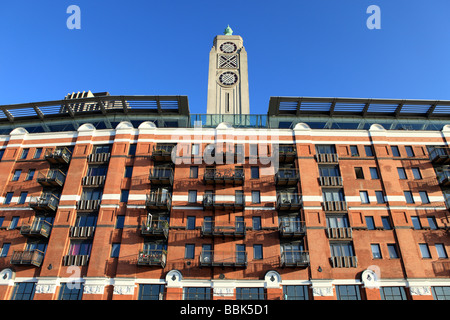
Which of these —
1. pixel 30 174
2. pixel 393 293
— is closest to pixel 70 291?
pixel 30 174

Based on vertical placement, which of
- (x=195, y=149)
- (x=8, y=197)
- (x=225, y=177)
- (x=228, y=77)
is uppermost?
(x=228, y=77)

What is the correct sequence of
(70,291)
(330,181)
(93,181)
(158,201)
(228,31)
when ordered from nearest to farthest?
(70,291), (158,201), (330,181), (93,181), (228,31)

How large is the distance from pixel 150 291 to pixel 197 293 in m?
4.50

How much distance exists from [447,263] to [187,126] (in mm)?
32044

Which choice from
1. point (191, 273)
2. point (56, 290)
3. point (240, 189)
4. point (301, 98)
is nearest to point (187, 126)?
point (240, 189)

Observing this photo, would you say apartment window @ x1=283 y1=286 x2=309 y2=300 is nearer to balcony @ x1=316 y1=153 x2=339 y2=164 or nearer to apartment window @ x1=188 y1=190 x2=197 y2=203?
apartment window @ x1=188 y1=190 x2=197 y2=203

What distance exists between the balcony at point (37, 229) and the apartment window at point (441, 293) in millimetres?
38165

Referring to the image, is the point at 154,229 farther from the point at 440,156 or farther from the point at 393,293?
the point at 440,156

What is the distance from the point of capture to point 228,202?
3644 centimetres

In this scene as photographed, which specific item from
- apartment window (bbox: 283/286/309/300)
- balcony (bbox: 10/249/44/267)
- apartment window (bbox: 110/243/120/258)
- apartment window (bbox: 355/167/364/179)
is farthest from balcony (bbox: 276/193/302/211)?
balcony (bbox: 10/249/44/267)

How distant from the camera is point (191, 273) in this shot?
110ft

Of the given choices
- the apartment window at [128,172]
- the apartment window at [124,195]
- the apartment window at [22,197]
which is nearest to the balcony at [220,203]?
the apartment window at [124,195]

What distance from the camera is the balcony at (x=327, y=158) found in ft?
129

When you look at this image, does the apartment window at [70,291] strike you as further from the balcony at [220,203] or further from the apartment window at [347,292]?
→ the apartment window at [347,292]
